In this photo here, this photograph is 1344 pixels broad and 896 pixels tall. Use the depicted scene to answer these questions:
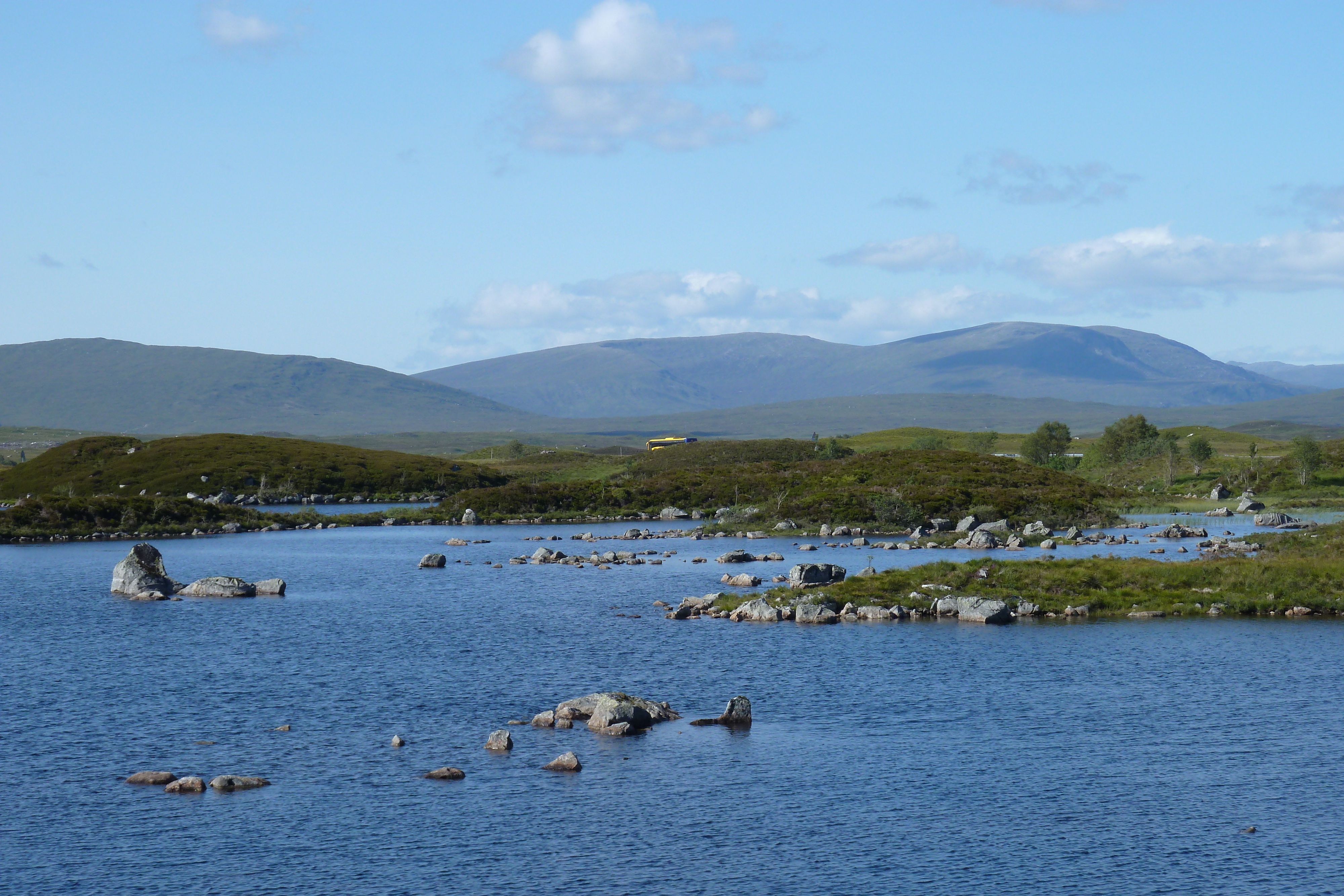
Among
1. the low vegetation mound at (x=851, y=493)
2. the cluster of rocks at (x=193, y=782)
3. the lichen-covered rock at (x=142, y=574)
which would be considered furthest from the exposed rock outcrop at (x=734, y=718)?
the low vegetation mound at (x=851, y=493)

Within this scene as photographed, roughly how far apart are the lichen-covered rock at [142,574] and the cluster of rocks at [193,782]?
5606 cm

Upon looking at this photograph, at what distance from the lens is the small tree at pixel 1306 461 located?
7279 inches

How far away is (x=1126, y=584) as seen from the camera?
271 feet

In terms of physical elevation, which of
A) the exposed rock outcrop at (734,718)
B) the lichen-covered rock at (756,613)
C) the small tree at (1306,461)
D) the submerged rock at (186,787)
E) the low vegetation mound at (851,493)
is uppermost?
the small tree at (1306,461)

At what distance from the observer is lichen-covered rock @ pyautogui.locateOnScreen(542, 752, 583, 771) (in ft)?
146

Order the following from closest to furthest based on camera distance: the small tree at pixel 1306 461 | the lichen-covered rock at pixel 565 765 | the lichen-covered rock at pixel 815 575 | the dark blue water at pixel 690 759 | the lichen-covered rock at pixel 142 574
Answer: the dark blue water at pixel 690 759, the lichen-covered rock at pixel 565 765, the lichen-covered rock at pixel 815 575, the lichen-covered rock at pixel 142 574, the small tree at pixel 1306 461

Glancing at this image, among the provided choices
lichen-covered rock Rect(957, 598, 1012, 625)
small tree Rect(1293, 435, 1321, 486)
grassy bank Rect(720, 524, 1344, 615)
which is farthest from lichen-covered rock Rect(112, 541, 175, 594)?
small tree Rect(1293, 435, 1321, 486)

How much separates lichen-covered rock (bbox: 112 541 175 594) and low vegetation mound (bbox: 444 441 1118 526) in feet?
259

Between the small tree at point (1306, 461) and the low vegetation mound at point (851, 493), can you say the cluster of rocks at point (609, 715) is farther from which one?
the small tree at point (1306, 461)

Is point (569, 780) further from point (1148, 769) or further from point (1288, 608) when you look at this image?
point (1288, 608)

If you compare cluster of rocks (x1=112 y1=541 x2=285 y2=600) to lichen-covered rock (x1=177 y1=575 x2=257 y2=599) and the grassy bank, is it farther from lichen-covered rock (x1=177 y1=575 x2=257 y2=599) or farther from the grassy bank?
the grassy bank

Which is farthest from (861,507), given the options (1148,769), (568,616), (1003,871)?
(1003,871)

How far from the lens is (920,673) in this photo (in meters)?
60.6

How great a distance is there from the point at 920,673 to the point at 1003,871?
84.3 feet
